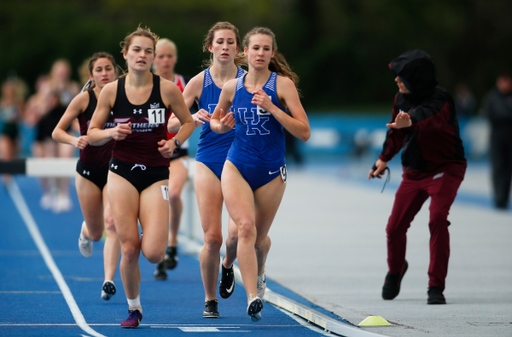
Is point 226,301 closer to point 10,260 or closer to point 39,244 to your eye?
point 10,260

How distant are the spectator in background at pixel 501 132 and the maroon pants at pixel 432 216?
28.0 ft

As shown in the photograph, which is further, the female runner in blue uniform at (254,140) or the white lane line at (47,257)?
the white lane line at (47,257)

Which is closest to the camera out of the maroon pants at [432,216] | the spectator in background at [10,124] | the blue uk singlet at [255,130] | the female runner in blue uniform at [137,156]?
the female runner in blue uniform at [137,156]

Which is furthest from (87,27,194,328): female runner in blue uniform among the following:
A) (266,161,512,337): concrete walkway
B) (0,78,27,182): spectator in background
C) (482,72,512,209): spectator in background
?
(0,78,27,182): spectator in background

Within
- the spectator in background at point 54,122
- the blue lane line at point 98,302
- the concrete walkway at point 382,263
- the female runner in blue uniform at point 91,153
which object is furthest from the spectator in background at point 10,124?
the female runner in blue uniform at point 91,153

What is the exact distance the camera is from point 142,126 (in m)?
5.91

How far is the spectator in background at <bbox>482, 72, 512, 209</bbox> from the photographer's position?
1525cm

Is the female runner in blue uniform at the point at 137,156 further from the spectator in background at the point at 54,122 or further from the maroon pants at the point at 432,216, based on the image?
the spectator in background at the point at 54,122

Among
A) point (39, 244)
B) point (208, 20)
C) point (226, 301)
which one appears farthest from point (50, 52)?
point (226, 301)

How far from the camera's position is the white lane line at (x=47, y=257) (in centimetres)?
622

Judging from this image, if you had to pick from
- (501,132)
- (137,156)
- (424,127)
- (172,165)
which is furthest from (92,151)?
(501,132)

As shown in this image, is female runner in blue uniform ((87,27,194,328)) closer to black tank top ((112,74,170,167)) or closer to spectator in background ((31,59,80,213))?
black tank top ((112,74,170,167))

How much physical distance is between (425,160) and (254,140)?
208 centimetres

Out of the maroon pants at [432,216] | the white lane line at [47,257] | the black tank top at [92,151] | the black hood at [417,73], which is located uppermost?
the black hood at [417,73]
